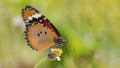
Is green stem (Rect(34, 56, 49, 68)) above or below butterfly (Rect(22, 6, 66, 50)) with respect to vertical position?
below

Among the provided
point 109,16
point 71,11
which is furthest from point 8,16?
point 109,16

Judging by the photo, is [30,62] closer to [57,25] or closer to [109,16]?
[57,25]

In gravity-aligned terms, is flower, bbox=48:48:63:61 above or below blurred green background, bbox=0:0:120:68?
below

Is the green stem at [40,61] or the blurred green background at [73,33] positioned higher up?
the blurred green background at [73,33]
